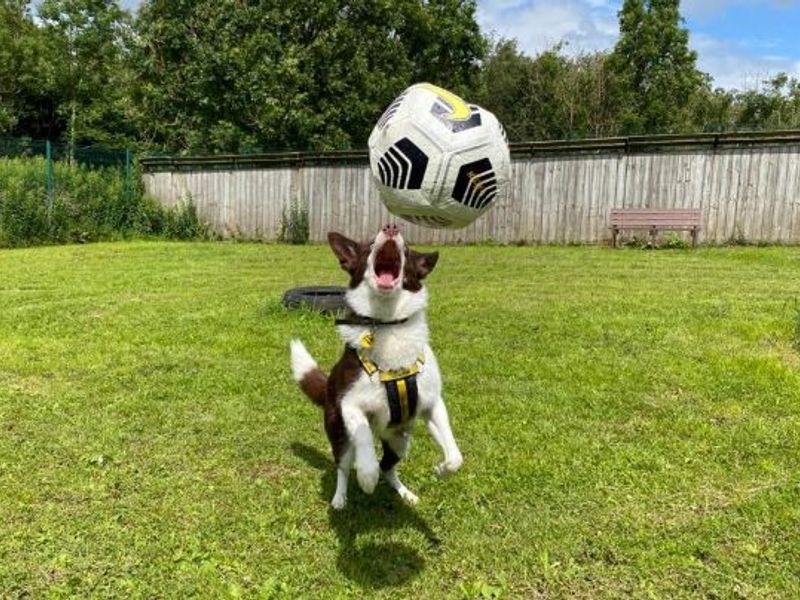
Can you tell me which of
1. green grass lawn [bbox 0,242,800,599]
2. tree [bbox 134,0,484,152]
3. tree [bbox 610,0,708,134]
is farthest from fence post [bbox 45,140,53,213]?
tree [bbox 610,0,708,134]

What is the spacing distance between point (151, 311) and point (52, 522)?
4.91 meters

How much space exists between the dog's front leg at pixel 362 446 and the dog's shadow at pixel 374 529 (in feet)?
1.27

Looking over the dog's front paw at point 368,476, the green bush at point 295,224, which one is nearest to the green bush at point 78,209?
the green bush at point 295,224

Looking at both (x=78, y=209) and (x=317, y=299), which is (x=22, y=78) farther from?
(x=317, y=299)

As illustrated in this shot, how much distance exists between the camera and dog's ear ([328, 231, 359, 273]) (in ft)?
9.72

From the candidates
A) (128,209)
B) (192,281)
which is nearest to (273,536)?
(192,281)

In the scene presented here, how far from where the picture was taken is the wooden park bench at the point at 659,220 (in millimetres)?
14133

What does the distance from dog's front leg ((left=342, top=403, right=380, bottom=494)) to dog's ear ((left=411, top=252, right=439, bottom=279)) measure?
A: 2.06 feet

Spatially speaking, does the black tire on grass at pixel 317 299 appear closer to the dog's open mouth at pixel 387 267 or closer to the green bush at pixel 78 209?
the dog's open mouth at pixel 387 267

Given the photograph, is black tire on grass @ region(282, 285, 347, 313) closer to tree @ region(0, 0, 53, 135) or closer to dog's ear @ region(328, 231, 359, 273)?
dog's ear @ region(328, 231, 359, 273)

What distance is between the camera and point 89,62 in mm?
31328

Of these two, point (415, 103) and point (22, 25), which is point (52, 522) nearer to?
point (415, 103)

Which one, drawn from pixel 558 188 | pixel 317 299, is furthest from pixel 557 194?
pixel 317 299

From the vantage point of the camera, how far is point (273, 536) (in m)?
3.16
